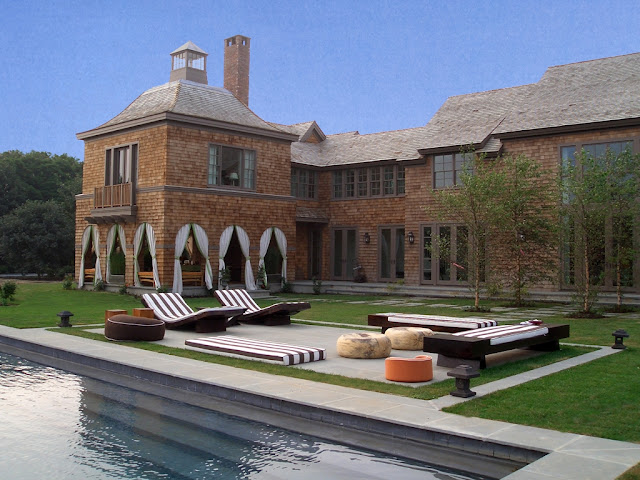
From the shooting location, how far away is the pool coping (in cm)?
493

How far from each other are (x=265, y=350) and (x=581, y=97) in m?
16.0

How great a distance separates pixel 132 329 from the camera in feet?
36.0

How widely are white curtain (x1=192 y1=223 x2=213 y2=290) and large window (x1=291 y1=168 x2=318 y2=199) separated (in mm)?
5681

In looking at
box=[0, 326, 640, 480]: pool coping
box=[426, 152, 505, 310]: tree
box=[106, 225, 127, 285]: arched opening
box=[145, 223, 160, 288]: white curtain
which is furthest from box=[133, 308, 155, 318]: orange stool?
box=[106, 225, 127, 285]: arched opening

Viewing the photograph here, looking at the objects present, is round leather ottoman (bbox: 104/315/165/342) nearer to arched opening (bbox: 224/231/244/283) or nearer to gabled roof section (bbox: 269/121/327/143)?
arched opening (bbox: 224/231/244/283)

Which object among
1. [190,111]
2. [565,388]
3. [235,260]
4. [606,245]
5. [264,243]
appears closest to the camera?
[565,388]

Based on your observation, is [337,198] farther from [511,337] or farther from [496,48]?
[511,337]

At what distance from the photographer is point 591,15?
21.4m

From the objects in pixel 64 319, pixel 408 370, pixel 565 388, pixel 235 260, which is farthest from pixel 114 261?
pixel 565 388

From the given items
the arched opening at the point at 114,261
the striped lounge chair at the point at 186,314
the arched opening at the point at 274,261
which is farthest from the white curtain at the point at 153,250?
the striped lounge chair at the point at 186,314

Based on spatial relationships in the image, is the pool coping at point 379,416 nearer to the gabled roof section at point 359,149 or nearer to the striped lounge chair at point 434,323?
the striped lounge chair at point 434,323

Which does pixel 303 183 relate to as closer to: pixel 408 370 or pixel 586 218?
pixel 586 218

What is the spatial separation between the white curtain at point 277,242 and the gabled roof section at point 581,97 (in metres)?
9.06

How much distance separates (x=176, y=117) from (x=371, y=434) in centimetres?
1754
